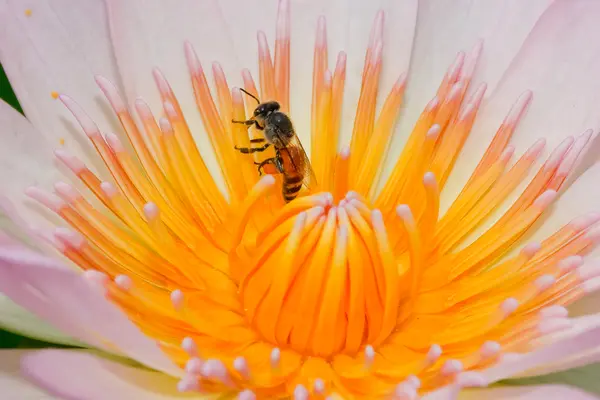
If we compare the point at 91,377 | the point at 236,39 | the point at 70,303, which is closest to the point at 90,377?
the point at 91,377

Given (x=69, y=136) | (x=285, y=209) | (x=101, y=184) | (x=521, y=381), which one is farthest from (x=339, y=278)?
(x=69, y=136)

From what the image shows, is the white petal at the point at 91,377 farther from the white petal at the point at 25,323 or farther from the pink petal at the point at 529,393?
the pink petal at the point at 529,393

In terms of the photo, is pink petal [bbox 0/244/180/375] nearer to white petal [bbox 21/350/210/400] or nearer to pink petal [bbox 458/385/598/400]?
white petal [bbox 21/350/210/400]

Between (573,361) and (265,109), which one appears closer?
(573,361)

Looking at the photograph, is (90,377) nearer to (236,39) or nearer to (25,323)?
(25,323)

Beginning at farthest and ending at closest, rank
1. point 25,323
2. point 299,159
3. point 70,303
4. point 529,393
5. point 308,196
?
point 299,159
point 308,196
point 25,323
point 529,393
point 70,303

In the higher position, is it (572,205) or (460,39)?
(460,39)

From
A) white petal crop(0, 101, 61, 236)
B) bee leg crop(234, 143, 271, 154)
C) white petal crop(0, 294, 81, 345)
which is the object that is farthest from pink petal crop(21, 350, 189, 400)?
bee leg crop(234, 143, 271, 154)
